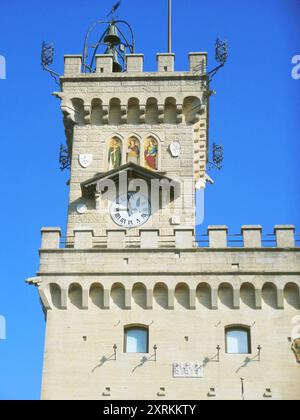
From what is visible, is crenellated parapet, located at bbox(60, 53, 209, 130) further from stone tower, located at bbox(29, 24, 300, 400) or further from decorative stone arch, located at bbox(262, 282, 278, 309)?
decorative stone arch, located at bbox(262, 282, 278, 309)

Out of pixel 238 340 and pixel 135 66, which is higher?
pixel 135 66

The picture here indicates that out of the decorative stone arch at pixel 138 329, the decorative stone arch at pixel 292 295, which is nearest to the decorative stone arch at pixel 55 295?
the decorative stone arch at pixel 138 329

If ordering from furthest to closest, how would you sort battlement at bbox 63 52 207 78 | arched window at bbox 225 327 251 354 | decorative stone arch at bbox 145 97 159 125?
battlement at bbox 63 52 207 78 < decorative stone arch at bbox 145 97 159 125 < arched window at bbox 225 327 251 354

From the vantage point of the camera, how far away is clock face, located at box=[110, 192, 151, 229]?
4331 cm

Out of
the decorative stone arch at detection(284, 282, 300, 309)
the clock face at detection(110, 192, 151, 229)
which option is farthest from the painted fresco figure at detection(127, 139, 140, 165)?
the decorative stone arch at detection(284, 282, 300, 309)

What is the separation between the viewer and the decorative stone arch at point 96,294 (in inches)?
1588

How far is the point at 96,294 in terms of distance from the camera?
133ft

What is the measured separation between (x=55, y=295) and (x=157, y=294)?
12.7ft

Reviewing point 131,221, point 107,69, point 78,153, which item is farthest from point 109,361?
point 107,69

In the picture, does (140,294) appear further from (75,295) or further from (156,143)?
(156,143)

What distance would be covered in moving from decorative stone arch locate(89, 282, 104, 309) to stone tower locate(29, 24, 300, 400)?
0.18 ft

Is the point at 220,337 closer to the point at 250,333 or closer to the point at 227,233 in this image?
the point at 250,333

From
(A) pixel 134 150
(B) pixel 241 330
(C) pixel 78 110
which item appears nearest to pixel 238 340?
(B) pixel 241 330
